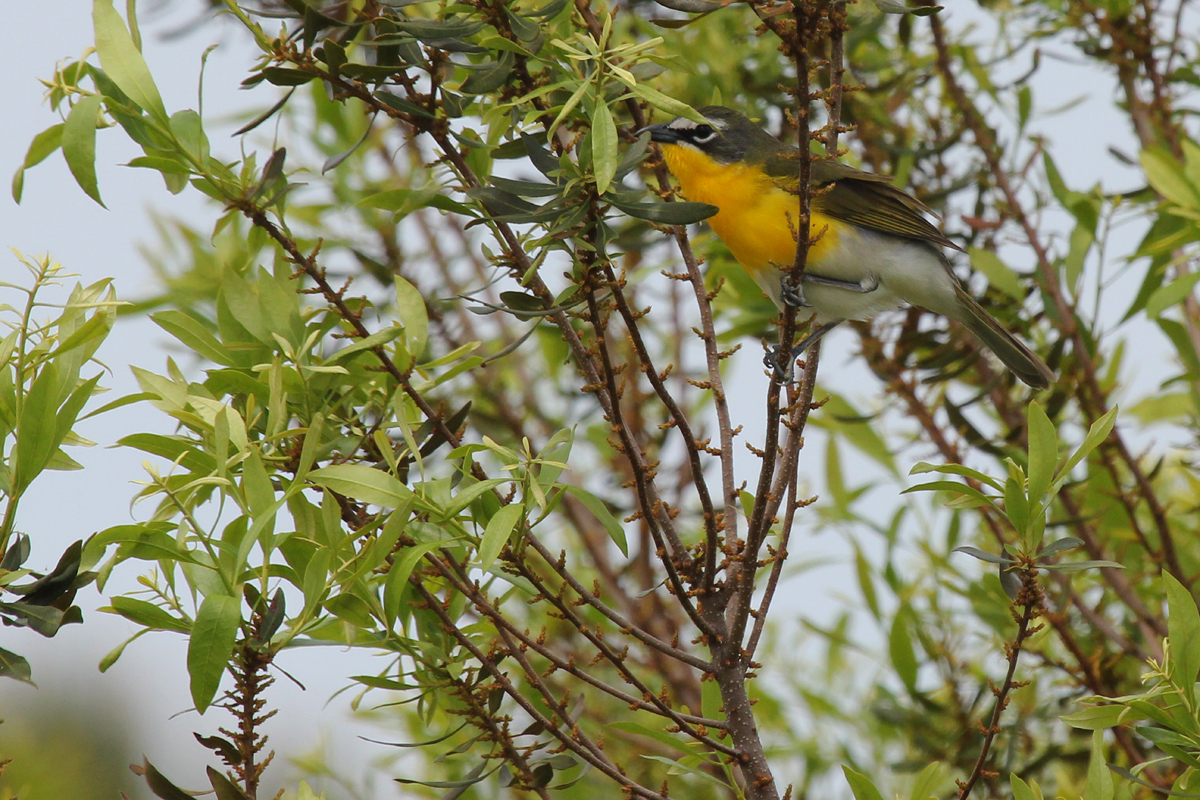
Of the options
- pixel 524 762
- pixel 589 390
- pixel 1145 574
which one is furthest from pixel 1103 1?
pixel 524 762

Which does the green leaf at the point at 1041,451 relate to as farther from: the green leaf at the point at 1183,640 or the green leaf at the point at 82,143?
the green leaf at the point at 82,143

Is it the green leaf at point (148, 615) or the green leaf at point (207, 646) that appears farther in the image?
the green leaf at point (148, 615)

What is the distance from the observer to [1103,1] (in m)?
2.89

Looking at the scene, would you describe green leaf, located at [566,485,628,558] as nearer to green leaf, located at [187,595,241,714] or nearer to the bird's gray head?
green leaf, located at [187,595,241,714]

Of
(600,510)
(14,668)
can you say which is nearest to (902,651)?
(600,510)

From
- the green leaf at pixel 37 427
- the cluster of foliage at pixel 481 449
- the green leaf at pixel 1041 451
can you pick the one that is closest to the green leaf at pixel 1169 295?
the cluster of foliage at pixel 481 449

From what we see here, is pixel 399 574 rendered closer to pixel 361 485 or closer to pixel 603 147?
pixel 361 485

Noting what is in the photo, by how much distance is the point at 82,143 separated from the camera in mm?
1346

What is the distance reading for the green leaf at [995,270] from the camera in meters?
2.66

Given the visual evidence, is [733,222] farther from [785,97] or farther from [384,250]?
[384,250]

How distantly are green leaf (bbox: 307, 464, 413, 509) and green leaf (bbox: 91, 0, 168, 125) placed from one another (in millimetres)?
520

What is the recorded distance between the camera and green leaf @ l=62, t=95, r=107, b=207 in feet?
4.40

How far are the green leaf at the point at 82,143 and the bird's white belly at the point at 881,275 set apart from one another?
1.91 m

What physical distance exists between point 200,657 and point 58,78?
0.75 metres
